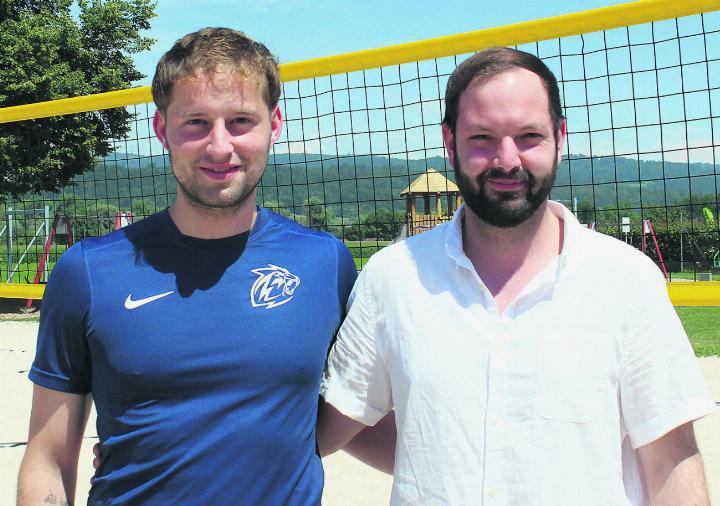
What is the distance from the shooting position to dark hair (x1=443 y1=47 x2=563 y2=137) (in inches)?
69.1

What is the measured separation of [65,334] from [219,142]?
1.99 ft

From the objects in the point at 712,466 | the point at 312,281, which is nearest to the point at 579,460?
the point at 312,281

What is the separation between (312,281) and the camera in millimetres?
1939

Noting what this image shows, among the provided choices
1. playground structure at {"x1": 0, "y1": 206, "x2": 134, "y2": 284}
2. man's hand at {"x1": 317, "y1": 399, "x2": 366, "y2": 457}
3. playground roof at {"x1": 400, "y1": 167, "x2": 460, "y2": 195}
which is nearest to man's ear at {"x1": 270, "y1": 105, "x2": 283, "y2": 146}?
man's hand at {"x1": 317, "y1": 399, "x2": 366, "y2": 457}

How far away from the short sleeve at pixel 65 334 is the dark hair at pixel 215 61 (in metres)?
0.50

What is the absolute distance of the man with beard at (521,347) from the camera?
1606mm

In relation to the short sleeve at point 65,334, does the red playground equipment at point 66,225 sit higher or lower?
higher

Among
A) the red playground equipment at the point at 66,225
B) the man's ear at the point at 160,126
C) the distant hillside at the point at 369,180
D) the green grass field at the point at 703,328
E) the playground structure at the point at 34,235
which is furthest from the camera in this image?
the green grass field at the point at 703,328

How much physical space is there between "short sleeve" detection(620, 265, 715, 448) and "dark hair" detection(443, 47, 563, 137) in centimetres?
49

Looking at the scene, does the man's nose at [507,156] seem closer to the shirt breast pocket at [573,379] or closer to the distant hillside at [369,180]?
the shirt breast pocket at [573,379]

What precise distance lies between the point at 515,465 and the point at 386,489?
2.94 meters

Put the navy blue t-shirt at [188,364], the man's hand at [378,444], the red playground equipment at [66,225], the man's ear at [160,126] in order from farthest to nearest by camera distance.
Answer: the red playground equipment at [66,225] → the man's hand at [378,444] → the man's ear at [160,126] → the navy blue t-shirt at [188,364]

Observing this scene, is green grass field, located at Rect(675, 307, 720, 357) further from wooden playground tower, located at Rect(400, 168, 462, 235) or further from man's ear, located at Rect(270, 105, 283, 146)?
man's ear, located at Rect(270, 105, 283, 146)

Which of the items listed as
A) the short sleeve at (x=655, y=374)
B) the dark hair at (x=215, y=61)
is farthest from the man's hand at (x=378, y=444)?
the dark hair at (x=215, y=61)
